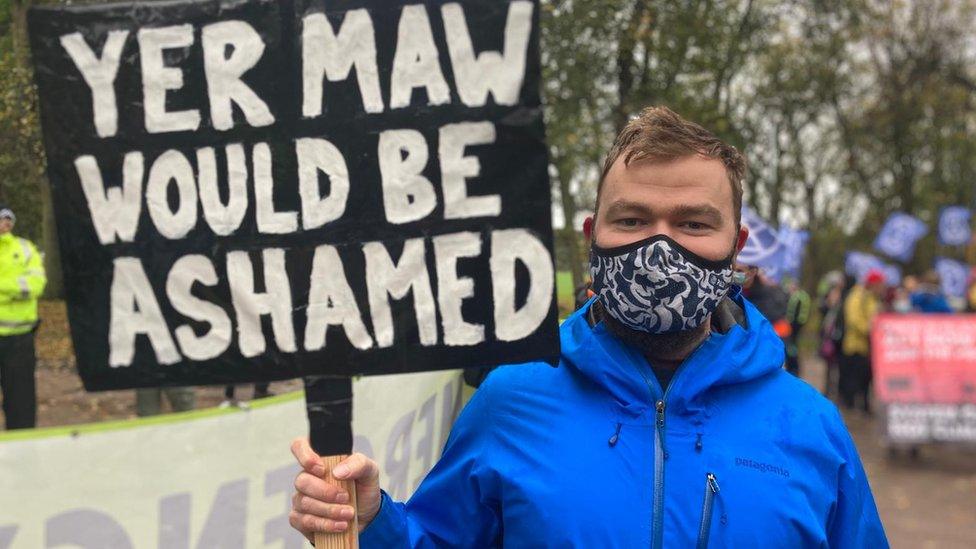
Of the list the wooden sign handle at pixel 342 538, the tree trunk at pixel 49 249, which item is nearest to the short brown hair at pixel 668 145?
the wooden sign handle at pixel 342 538

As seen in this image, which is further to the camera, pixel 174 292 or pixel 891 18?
pixel 891 18

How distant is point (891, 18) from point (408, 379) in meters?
23.2

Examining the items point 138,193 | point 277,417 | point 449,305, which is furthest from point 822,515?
point 277,417

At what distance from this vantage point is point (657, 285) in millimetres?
1823

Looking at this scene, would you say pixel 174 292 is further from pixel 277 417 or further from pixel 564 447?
pixel 277 417

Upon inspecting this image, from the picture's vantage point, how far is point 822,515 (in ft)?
5.92

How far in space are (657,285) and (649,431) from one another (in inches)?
10.4

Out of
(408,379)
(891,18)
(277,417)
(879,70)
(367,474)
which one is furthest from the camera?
(879,70)

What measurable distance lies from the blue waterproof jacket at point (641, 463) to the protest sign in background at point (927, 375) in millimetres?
7719

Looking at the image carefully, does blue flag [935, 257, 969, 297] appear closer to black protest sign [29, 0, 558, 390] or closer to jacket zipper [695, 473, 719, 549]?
jacket zipper [695, 473, 719, 549]

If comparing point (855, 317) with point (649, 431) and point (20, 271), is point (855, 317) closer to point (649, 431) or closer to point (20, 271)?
point (20, 271)

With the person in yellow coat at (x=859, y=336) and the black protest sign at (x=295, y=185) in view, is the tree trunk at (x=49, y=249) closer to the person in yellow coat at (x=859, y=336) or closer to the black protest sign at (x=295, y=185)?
the black protest sign at (x=295, y=185)

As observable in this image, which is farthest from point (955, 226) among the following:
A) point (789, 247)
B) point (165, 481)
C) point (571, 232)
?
point (165, 481)

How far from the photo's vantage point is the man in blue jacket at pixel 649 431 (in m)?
1.74
